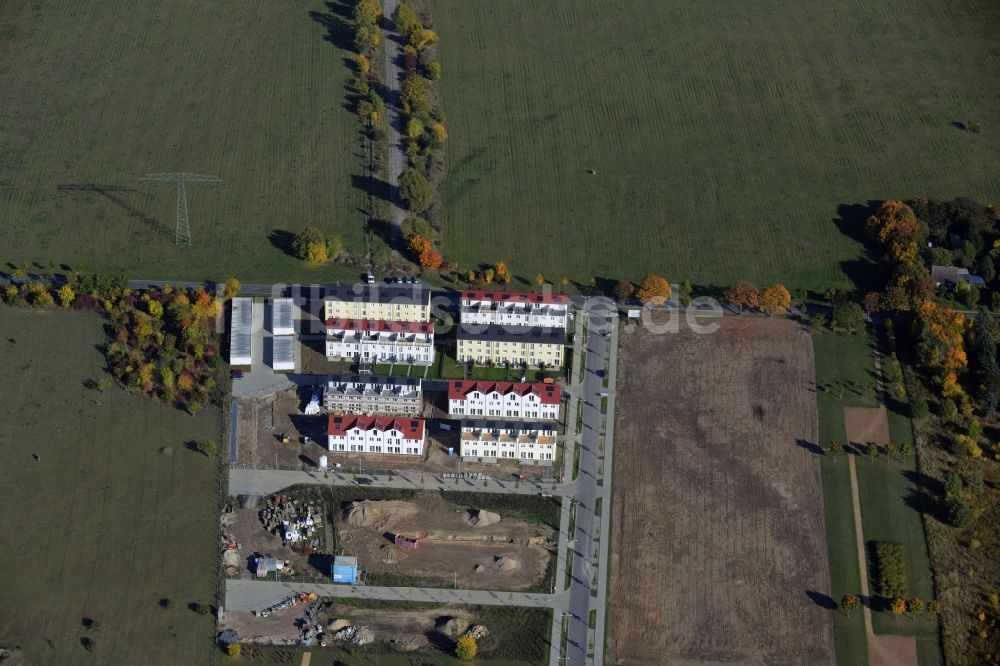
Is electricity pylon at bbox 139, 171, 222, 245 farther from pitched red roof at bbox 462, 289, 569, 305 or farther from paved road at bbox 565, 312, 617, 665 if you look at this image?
paved road at bbox 565, 312, 617, 665

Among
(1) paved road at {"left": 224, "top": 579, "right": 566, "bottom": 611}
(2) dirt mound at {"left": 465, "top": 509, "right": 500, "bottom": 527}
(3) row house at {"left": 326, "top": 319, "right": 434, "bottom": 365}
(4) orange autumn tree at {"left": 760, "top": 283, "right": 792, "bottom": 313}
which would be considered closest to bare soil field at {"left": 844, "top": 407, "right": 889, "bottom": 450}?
(4) orange autumn tree at {"left": 760, "top": 283, "right": 792, "bottom": 313}

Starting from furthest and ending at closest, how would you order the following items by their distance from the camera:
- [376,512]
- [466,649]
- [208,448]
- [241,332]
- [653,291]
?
[653,291] < [241,332] < [208,448] < [376,512] < [466,649]

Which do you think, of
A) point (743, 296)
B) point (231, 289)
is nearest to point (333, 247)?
point (231, 289)

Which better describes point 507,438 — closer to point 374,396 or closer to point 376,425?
point 376,425

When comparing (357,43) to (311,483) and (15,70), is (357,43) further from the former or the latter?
(311,483)

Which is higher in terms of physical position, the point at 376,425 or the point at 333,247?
the point at 333,247

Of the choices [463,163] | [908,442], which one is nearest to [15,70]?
[463,163]

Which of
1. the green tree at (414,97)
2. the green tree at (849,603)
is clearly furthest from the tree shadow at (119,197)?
the green tree at (849,603)
